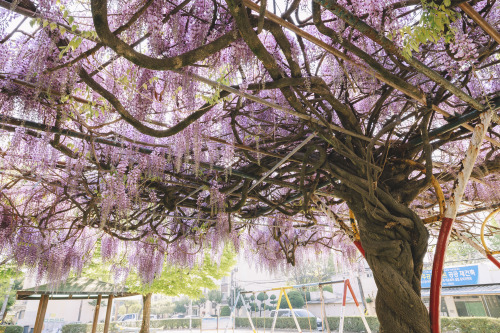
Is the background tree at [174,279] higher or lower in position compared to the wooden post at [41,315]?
higher

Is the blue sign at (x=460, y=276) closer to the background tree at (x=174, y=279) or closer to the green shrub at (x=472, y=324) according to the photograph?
the green shrub at (x=472, y=324)

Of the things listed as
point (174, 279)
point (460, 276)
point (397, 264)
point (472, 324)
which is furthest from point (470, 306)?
point (397, 264)

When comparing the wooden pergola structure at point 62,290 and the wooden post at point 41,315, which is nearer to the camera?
the wooden pergola structure at point 62,290

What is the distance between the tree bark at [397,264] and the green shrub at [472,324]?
9.22m

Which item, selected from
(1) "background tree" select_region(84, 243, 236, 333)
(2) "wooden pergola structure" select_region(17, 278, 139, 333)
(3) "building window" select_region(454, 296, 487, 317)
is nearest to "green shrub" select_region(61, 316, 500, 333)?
(1) "background tree" select_region(84, 243, 236, 333)

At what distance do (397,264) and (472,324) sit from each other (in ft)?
31.8

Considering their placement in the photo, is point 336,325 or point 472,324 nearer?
point 472,324

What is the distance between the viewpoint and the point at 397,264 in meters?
1.97

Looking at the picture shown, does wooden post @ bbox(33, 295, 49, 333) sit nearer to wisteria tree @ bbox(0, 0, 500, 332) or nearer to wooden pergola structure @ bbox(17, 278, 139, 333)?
wooden pergola structure @ bbox(17, 278, 139, 333)

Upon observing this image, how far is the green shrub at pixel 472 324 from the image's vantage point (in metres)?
8.47

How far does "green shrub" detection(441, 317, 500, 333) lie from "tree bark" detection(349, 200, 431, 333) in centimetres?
922

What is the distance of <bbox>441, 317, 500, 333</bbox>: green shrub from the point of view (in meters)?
8.47

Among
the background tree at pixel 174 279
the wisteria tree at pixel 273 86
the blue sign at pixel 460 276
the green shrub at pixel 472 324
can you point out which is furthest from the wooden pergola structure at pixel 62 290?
the blue sign at pixel 460 276

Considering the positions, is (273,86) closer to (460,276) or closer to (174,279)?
(174,279)
